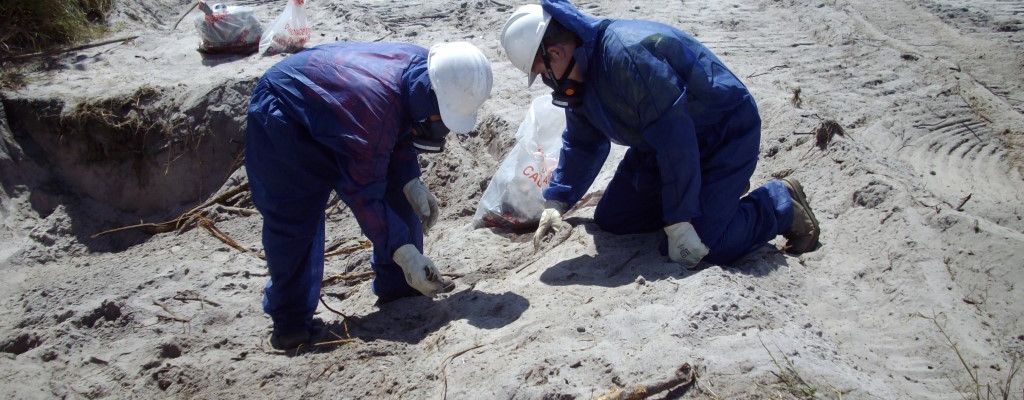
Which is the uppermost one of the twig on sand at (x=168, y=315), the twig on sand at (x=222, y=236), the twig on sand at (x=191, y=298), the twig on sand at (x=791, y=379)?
the twig on sand at (x=791, y=379)

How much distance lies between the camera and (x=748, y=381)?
2795 mm

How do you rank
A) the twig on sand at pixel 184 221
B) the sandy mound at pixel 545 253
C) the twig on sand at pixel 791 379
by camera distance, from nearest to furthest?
the twig on sand at pixel 791 379
the sandy mound at pixel 545 253
the twig on sand at pixel 184 221

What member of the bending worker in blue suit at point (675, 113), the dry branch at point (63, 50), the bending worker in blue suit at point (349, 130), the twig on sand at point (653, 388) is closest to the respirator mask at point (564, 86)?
the bending worker in blue suit at point (675, 113)

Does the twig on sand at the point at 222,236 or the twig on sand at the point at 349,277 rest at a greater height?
the twig on sand at the point at 349,277

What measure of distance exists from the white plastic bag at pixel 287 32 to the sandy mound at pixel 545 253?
27cm

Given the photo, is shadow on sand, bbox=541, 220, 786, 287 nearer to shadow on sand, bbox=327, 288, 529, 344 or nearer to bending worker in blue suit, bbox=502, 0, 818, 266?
bending worker in blue suit, bbox=502, 0, 818, 266

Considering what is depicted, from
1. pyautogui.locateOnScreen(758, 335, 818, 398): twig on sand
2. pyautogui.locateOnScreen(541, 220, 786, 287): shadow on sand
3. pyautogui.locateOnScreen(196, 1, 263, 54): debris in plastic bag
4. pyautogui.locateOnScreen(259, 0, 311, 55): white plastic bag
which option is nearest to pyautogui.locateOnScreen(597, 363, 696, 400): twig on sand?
pyautogui.locateOnScreen(758, 335, 818, 398): twig on sand

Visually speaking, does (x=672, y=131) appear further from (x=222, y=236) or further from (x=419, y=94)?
(x=222, y=236)

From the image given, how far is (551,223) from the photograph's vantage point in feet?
14.0

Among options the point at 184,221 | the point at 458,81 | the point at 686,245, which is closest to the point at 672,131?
the point at 686,245

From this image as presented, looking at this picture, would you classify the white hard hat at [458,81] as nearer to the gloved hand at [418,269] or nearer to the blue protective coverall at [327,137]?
the blue protective coverall at [327,137]

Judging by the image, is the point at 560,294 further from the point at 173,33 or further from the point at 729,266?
the point at 173,33

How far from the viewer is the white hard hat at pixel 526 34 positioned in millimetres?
3627

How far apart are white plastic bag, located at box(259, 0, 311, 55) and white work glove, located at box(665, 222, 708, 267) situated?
398 cm
